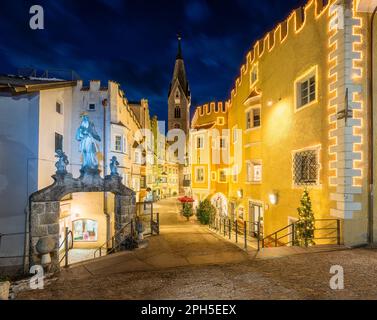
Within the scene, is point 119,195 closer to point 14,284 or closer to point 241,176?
point 14,284

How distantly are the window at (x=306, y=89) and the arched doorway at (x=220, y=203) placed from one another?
45.4 ft

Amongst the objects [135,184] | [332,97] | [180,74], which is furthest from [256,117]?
[180,74]

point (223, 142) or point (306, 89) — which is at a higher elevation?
point (306, 89)

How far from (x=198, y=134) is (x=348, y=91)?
1977 cm

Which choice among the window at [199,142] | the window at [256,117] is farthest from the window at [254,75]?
the window at [199,142]

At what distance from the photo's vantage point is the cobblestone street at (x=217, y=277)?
5652 mm

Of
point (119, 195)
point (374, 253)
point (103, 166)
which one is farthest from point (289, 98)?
point (103, 166)

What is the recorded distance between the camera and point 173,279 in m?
6.74

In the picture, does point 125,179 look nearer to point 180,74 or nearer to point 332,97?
point 332,97

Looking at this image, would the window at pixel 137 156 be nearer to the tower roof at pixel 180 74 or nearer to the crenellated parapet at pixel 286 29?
the crenellated parapet at pixel 286 29

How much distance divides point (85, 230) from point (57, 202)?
7752 millimetres

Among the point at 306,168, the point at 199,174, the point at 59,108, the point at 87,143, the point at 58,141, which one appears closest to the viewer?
the point at 306,168

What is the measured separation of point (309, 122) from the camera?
11.5 m

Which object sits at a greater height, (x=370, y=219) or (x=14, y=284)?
(x=370, y=219)
